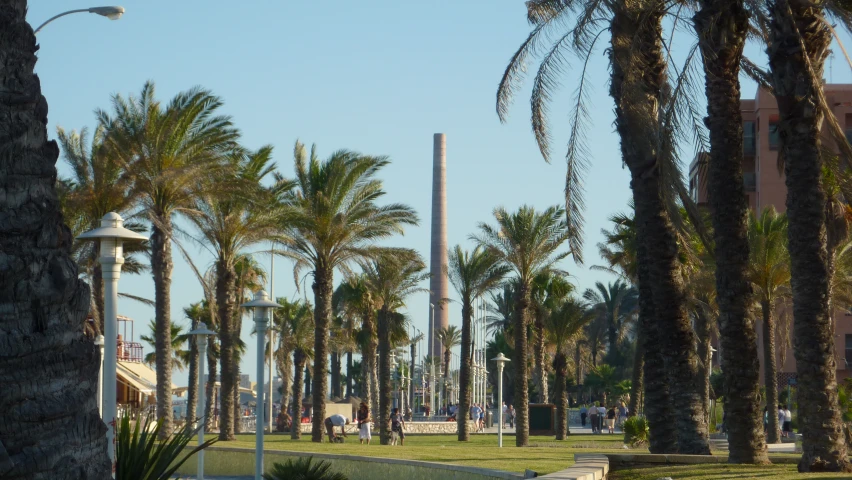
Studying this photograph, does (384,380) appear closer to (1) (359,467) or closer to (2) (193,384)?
(2) (193,384)

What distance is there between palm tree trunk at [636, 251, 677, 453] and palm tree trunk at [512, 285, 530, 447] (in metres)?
17.7

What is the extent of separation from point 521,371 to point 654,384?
19.3 metres

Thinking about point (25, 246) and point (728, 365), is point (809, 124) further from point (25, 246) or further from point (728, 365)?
point (25, 246)

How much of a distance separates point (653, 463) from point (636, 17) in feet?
→ 22.2

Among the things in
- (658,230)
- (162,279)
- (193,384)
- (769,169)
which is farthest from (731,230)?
(769,169)

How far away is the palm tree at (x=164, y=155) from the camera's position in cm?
2802

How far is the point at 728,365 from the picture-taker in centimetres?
1374

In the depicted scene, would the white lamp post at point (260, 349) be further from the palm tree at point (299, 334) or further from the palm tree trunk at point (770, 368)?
the palm tree at point (299, 334)

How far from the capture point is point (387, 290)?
4266cm

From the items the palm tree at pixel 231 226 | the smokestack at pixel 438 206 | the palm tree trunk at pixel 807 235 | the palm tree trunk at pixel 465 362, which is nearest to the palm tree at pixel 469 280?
the palm tree trunk at pixel 465 362

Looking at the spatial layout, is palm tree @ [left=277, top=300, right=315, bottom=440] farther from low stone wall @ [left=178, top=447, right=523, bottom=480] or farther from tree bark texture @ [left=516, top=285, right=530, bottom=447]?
low stone wall @ [left=178, top=447, right=523, bottom=480]

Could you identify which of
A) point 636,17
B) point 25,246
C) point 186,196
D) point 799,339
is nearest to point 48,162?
point 25,246

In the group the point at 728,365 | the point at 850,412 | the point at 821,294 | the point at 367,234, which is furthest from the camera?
Result: the point at 367,234

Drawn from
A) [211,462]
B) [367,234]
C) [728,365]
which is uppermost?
[367,234]
